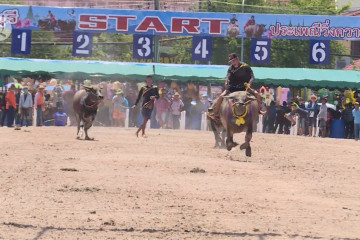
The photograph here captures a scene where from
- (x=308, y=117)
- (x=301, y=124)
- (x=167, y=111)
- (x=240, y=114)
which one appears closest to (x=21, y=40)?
(x=167, y=111)

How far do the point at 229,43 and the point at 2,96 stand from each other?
29909mm

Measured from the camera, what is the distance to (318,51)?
43469mm

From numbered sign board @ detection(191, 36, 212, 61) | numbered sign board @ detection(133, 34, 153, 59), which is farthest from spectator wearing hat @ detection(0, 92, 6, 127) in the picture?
numbered sign board @ detection(191, 36, 212, 61)

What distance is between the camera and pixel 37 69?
4072cm

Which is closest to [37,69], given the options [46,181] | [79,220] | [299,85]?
[299,85]

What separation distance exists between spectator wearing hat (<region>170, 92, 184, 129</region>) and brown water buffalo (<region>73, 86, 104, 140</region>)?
1154 cm

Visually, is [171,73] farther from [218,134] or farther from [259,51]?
[218,134]

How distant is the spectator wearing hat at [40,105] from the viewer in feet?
123

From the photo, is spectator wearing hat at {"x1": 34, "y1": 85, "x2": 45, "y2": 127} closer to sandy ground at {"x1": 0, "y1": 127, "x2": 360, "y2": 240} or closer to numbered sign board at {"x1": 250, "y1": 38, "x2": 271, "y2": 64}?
numbered sign board at {"x1": 250, "y1": 38, "x2": 271, "y2": 64}

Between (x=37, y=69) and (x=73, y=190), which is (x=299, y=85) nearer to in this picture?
(x=37, y=69)

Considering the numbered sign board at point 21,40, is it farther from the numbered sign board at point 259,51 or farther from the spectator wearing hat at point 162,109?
the numbered sign board at point 259,51

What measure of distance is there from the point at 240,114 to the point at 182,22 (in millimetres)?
23342

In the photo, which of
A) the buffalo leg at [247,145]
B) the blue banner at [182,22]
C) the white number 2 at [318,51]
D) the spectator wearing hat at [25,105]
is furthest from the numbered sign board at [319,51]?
the buffalo leg at [247,145]

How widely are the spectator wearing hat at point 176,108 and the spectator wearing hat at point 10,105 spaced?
268 inches
